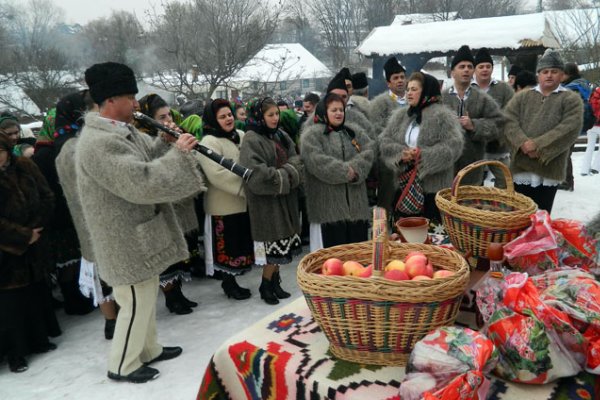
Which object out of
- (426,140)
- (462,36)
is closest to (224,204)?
(426,140)

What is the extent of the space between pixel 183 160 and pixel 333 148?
171 centimetres

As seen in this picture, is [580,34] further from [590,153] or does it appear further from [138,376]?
[138,376]

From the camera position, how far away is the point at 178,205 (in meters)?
3.71

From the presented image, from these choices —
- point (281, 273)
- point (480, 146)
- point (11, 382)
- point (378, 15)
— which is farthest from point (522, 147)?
point (378, 15)

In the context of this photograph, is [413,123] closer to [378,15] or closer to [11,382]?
[11,382]

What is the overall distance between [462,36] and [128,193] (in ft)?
40.6

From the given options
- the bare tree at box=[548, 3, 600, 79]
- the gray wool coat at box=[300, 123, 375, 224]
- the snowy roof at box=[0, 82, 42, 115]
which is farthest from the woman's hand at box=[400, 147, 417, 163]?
the snowy roof at box=[0, 82, 42, 115]

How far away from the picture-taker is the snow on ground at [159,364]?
2771 mm

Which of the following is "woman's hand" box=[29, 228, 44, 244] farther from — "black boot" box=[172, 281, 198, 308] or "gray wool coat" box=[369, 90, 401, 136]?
"gray wool coat" box=[369, 90, 401, 136]

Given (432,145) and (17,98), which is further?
(17,98)

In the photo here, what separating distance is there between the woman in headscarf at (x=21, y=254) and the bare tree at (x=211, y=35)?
6542 mm

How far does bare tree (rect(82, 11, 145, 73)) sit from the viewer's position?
15183 millimetres

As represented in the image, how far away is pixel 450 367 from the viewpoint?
1.21 m

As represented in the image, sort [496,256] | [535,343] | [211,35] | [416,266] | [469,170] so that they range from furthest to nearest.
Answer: [211,35] → [469,170] → [496,256] → [416,266] → [535,343]
